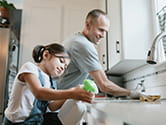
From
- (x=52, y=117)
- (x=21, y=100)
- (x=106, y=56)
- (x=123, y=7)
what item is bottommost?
(x=52, y=117)

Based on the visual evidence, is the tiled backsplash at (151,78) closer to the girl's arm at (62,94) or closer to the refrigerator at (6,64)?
the girl's arm at (62,94)

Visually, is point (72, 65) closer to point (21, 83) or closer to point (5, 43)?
point (21, 83)

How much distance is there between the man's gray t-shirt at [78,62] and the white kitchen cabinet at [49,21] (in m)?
1.37

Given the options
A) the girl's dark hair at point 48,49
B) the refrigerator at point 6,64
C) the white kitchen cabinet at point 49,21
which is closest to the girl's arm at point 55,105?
the girl's dark hair at point 48,49

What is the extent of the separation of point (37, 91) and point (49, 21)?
81.1 inches

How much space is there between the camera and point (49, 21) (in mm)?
2799

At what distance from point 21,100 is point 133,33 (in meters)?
1.14

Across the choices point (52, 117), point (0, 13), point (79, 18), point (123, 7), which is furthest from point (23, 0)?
point (52, 117)

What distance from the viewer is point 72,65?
1.41 meters

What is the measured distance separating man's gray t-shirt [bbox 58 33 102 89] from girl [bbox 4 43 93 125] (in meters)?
0.28

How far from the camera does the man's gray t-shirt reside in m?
1.37

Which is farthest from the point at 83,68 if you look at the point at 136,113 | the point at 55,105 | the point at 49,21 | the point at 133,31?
the point at 49,21

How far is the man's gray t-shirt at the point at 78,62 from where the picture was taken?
4.48ft

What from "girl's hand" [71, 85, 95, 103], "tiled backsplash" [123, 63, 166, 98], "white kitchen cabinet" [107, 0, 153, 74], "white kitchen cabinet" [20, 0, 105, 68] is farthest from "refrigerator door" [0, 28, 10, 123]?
"girl's hand" [71, 85, 95, 103]
